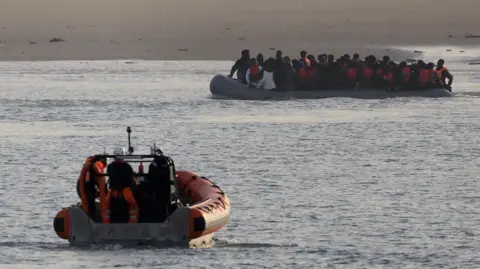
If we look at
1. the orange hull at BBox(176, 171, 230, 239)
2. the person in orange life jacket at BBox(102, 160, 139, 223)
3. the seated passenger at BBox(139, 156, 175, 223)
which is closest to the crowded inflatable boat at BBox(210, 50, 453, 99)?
the orange hull at BBox(176, 171, 230, 239)

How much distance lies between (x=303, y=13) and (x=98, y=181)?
93.5 metres

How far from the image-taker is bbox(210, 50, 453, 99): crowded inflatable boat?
50.2 metres

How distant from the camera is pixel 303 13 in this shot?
114250 millimetres

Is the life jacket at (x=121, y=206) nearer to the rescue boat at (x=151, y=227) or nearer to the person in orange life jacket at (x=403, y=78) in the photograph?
the rescue boat at (x=151, y=227)

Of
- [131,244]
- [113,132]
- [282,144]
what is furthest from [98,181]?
[113,132]

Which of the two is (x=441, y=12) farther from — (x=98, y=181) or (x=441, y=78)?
(x=98, y=181)

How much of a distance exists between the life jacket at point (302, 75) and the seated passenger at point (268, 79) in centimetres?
88

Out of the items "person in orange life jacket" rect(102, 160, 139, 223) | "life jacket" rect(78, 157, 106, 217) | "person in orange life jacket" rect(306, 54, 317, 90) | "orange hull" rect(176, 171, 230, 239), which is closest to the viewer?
"person in orange life jacket" rect(102, 160, 139, 223)

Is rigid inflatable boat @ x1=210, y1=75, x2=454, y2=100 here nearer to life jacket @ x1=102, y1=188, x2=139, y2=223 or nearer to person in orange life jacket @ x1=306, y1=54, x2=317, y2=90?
person in orange life jacket @ x1=306, y1=54, x2=317, y2=90

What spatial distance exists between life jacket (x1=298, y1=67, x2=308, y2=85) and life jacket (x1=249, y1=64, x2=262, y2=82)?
1.26 metres

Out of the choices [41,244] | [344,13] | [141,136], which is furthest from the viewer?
[344,13]

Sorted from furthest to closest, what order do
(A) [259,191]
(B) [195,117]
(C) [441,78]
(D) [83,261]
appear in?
(C) [441,78]
(B) [195,117]
(A) [259,191]
(D) [83,261]

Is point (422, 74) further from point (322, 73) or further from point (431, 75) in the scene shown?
point (322, 73)

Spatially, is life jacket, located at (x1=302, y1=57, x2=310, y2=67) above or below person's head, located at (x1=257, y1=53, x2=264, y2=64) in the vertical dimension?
below
